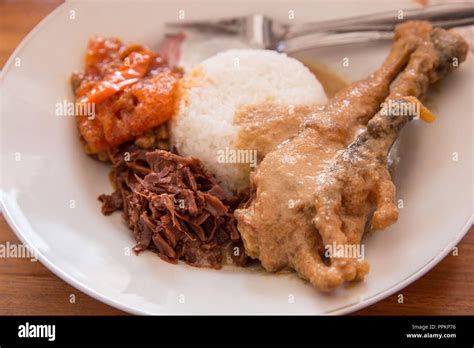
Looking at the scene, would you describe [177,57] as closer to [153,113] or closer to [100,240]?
[153,113]

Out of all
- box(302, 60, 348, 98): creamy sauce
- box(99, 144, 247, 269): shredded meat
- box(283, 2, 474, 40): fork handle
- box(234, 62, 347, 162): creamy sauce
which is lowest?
box(99, 144, 247, 269): shredded meat

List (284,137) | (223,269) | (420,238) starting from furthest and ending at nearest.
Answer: (284,137), (223,269), (420,238)

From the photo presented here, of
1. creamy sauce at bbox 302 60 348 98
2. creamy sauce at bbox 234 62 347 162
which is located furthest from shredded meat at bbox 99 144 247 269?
creamy sauce at bbox 302 60 348 98

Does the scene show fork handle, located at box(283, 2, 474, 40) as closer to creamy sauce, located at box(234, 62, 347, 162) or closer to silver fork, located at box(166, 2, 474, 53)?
silver fork, located at box(166, 2, 474, 53)

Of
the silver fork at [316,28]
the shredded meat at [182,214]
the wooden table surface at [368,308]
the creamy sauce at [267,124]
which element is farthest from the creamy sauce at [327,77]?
the wooden table surface at [368,308]

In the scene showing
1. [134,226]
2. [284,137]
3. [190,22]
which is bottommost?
[134,226]

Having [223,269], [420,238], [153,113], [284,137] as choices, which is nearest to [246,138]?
[284,137]
